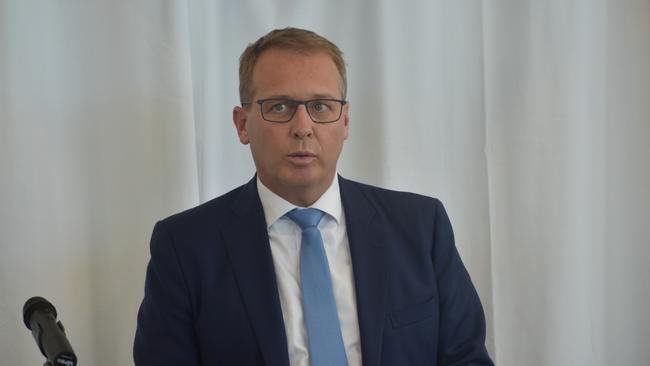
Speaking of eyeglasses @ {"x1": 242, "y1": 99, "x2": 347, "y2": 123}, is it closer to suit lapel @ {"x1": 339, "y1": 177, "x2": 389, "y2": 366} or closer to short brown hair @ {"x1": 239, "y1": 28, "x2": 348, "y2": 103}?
short brown hair @ {"x1": 239, "y1": 28, "x2": 348, "y2": 103}

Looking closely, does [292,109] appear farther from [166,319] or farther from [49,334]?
Result: [49,334]

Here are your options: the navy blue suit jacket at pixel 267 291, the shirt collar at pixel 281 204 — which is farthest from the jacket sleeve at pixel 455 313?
the shirt collar at pixel 281 204

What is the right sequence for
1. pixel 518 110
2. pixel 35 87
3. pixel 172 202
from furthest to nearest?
1. pixel 518 110
2. pixel 172 202
3. pixel 35 87

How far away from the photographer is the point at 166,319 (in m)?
1.48

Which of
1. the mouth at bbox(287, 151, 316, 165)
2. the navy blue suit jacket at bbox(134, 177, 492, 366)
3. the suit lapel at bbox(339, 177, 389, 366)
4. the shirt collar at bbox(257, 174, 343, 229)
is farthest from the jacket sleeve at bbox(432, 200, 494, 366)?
the mouth at bbox(287, 151, 316, 165)

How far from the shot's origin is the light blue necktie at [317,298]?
Answer: 4.81ft

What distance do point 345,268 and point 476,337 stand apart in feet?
1.15

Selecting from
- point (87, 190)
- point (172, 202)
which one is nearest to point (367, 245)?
point (172, 202)

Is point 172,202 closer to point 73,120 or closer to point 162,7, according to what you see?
point 73,120

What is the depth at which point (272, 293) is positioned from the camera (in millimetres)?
1479

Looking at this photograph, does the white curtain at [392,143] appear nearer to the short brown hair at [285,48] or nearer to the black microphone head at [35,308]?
the short brown hair at [285,48]

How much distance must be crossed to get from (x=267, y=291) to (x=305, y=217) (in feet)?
0.63

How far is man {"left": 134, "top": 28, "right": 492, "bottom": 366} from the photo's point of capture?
1476 mm

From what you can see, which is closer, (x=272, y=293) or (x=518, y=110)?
(x=272, y=293)
